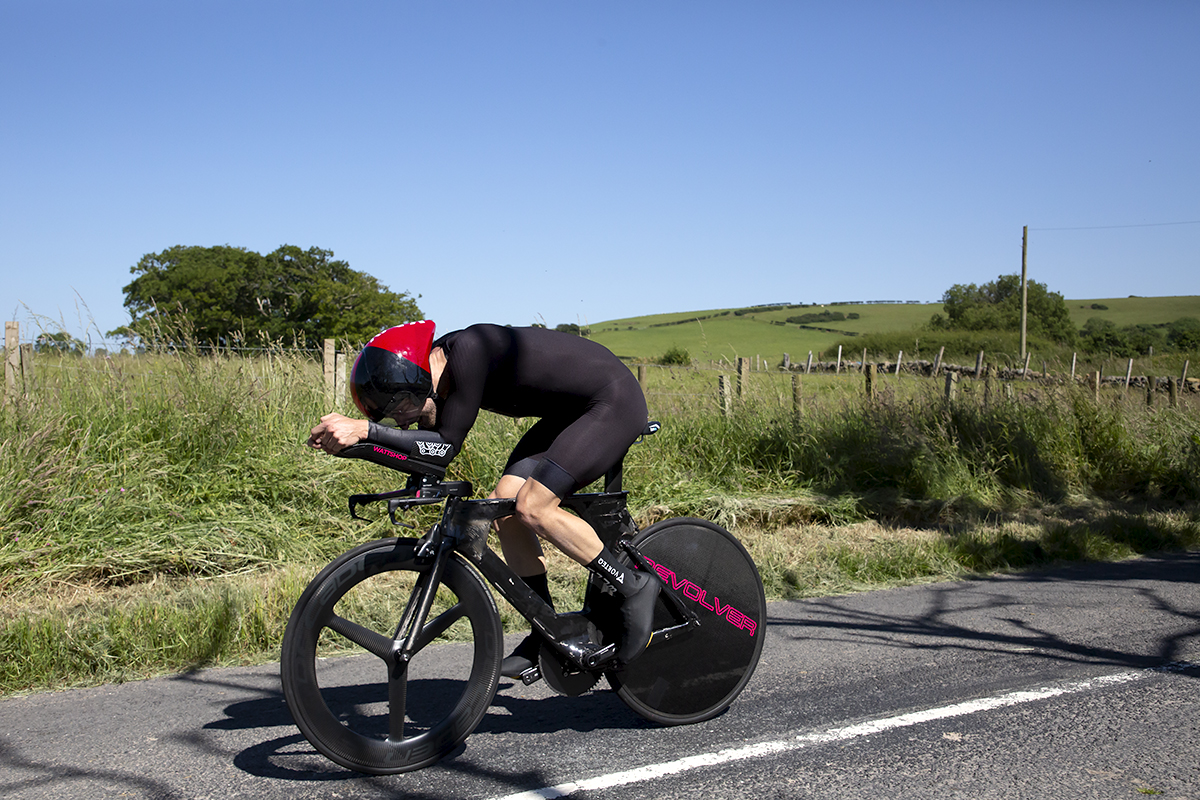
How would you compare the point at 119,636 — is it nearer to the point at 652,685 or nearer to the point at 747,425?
the point at 652,685

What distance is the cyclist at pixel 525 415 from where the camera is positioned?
299cm

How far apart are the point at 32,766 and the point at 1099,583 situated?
6.38m

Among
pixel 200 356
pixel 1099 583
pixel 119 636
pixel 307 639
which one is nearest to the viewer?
pixel 307 639

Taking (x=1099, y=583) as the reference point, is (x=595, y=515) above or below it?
above

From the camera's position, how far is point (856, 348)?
215 feet

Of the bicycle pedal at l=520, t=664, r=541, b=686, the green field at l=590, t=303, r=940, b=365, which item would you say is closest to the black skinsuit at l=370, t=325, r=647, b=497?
the bicycle pedal at l=520, t=664, r=541, b=686

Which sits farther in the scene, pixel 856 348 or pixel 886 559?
pixel 856 348

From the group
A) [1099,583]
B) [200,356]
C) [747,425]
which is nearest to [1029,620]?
[1099,583]

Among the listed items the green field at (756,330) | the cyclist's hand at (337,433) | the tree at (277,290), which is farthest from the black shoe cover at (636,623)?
the green field at (756,330)

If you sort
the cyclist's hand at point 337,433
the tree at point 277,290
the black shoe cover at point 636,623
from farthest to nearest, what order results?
A: 1. the tree at point 277,290
2. the black shoe cover at point 636,623
3. the cyclist's hand at point 337,433

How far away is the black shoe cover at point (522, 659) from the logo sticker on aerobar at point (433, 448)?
2.80 feet

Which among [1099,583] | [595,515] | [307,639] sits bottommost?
[1099,583]

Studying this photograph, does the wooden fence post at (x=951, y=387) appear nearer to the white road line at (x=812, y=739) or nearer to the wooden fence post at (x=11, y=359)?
the white road line at (x=812, y=739)

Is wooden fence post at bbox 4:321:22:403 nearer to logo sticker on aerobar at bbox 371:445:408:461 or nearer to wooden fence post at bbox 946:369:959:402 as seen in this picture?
logo sticker on aerobar at bbox 371:445:408:461
